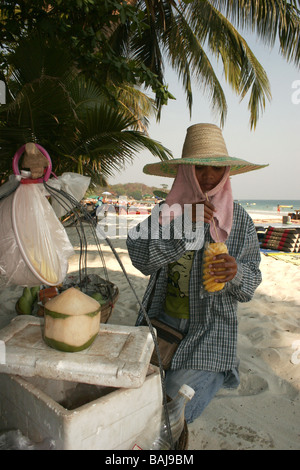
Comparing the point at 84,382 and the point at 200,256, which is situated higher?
the point at 200,256

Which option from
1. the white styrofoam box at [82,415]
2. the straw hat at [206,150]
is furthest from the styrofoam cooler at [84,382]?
the straw hat at [206,150]

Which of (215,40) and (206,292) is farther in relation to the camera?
(215,40)

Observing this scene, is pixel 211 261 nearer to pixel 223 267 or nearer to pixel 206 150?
A: pixel 223 267

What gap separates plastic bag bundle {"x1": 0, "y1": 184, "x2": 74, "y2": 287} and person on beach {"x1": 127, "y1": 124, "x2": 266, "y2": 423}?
1.78ft

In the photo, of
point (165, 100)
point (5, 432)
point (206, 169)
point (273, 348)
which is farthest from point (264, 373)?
point (165, 100)

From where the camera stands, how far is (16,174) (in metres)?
1.14

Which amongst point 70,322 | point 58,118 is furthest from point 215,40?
point 70,322

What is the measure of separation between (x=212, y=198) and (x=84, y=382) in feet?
3.74

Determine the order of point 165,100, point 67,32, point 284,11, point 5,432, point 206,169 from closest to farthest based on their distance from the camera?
point 5,432 < point 206,169 < point 67,32 < point 165,100 < point 284,11

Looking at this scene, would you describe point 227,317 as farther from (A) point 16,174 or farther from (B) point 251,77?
(B) point 251,77

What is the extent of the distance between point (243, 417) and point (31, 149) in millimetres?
1721

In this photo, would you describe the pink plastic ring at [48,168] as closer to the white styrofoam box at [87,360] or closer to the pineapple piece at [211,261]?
the white styrofoam box at [87,360]

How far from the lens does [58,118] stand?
9.76 ft

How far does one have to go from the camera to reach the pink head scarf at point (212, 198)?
1.56 meters
